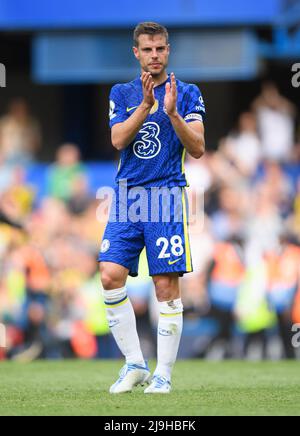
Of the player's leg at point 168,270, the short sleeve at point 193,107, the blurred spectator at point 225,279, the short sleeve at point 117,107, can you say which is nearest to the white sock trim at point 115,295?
the player's leg at point 168,270

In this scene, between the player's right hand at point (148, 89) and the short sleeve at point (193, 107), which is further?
the short sleeve at point (193, 107)

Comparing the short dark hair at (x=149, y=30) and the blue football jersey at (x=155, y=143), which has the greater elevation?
the short dark hair at (x=149, y=30)

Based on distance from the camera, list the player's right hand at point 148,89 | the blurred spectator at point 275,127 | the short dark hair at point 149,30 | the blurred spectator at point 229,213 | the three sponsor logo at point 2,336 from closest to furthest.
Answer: the player's right hand at point 148,89 < the short dark hair at point 149,30 < the three sponsor logo at point 2,336 < the blurred spectator at point 229,213 < the blurred spectator at point 275,127

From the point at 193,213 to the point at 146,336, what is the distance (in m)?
1.61

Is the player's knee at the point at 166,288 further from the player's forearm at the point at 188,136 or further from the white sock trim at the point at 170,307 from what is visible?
the player's forearm at the point at 188,136

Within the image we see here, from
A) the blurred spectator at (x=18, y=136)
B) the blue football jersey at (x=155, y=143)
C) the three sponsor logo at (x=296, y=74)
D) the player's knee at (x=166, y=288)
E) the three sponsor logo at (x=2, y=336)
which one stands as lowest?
the three sponsor logo at (x=2, y=336)

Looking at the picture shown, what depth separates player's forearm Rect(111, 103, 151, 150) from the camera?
6.46 metres

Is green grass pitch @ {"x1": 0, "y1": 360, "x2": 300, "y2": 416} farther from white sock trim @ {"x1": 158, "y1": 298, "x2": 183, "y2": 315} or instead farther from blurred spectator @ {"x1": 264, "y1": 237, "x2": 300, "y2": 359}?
blurred spectator @ {"x1": 264, "y1": 237, "x2": 300, "y2": 359}

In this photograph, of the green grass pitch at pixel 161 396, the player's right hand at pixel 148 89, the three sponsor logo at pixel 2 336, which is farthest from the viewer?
the three sponsor logo at pixel 2 336

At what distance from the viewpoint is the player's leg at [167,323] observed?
675 centimetres

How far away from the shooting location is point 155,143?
6781mm

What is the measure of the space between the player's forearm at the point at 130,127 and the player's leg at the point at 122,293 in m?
0.55

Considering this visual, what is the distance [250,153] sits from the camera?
13.8 meters
